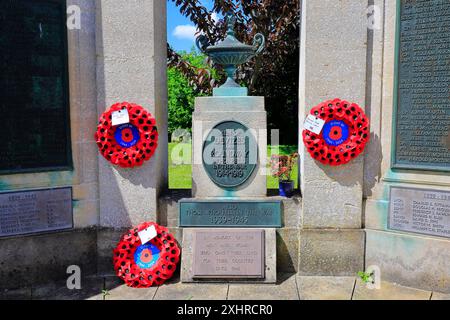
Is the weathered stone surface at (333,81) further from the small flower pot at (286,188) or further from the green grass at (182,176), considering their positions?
the green grass at (182,176)

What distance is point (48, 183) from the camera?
14.2ft

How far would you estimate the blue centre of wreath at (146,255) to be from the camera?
4.34 metres

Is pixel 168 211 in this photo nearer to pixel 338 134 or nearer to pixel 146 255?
pixel 146 255

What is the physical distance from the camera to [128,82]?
4.43 meters

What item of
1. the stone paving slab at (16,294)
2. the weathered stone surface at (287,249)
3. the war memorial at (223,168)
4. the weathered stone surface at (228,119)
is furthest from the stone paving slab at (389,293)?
the stone paving slab at (16,294)

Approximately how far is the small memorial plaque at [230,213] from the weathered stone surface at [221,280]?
10 centimetres

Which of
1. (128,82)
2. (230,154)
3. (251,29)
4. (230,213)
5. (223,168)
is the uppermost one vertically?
(251,29)

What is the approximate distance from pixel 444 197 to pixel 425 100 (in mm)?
978

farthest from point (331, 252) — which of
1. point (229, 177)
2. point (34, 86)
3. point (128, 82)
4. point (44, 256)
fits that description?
point (34, 86)

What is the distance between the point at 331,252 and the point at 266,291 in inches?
34.3

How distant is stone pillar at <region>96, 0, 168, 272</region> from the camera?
4359mm
